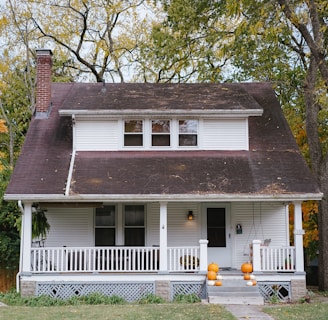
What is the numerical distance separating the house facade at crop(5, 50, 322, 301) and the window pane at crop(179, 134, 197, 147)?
1.4 inches

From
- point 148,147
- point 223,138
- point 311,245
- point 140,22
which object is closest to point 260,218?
point 223,138

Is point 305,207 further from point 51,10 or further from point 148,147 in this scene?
point 51,10

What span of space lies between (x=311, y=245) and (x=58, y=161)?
12.3 metres

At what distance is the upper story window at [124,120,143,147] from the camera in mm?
17766

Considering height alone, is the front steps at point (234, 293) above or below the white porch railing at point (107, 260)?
below

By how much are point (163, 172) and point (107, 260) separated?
127 inches

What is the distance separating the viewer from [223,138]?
17.7 metres

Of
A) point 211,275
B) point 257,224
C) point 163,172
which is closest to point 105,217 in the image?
point 163,172

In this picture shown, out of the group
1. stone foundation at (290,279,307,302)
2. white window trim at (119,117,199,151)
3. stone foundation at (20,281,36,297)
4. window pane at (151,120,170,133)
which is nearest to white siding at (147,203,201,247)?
white window trim at (119,117,199,151)

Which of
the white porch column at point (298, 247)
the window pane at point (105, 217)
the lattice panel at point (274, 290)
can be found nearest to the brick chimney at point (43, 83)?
the window pane at point (105, 217)

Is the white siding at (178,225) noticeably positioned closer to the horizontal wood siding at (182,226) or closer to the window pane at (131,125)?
the horizontal wood siding at (182,226)

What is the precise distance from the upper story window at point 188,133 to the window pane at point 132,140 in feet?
4.68

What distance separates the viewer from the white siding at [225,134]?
17.7 meters

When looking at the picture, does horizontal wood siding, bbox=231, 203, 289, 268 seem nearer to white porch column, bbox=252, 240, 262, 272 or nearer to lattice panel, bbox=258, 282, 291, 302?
white porch column, bbox=252, 240, 262, 272
